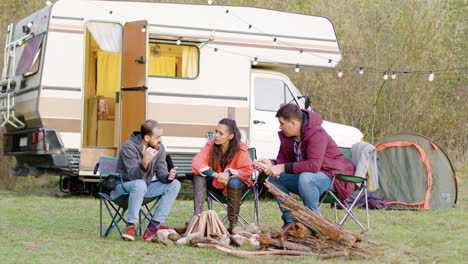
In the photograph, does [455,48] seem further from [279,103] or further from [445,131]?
[279,103]

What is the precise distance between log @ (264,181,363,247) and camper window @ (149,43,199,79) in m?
4.76

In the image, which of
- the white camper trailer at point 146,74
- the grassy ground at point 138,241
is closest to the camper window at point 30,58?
the white camper trailer at point 146,74

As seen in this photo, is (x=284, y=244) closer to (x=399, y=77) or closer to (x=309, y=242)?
(x=309, y=242)

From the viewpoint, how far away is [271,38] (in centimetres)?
980

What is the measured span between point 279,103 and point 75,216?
3.47 meters

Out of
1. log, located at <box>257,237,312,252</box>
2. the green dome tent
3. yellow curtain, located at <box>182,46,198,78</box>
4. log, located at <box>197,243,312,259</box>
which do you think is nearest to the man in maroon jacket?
log, located at <box>257,237,312,252</box>

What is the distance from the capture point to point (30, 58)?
923 cm

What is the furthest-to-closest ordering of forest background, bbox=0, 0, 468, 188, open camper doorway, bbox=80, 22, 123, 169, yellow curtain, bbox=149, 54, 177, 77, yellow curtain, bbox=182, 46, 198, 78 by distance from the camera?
forest background, bbox=0, 0, 468, 188 < yellow curtain, bbox=149, 54, 177, 77 < yellow curtain, bbox=182, 46, 198, 78 < open camper doorway, bbox=80, 22, 123, 169

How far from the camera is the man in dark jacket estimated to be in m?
5.51

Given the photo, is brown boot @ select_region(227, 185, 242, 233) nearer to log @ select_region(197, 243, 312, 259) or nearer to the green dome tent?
log @ select_region(197, 243, 312, 259)

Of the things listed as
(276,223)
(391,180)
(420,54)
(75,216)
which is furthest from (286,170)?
(420,54)

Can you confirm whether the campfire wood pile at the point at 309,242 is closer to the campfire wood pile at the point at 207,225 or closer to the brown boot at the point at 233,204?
the campfire wood pile at the point at 207,225

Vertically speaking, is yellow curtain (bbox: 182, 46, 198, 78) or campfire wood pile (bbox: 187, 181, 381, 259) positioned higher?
yellow curtain (bbox: 182, 46, 198, 78)

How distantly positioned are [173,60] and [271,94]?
1.34m
